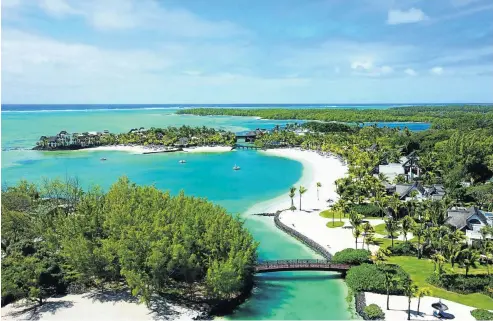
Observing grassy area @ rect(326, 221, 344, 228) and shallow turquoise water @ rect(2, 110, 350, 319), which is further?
grassy area @ rect(326, 221, 344, 228)

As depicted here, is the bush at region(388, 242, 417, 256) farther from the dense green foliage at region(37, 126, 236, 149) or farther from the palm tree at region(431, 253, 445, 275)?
the dense green foliage at region(37, 126, 236, 149)

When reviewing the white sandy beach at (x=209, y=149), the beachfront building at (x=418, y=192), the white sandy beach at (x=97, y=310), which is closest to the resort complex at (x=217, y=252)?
the white sandy beach at (x=97, y=310)

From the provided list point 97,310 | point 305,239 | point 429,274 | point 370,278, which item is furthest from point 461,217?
point 97,310

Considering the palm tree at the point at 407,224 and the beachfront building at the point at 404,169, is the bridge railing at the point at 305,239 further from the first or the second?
the beachfront building at the point at 404,169

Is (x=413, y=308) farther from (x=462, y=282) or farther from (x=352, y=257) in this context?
(x=352, y=257)

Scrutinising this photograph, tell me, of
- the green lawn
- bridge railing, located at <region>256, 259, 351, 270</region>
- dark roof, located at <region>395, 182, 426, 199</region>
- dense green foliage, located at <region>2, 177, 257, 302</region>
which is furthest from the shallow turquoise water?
dark roof, located at <region>395, 182, 426, 199</region>

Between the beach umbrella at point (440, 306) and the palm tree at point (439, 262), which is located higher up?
the palm tree at point (439, 262)
